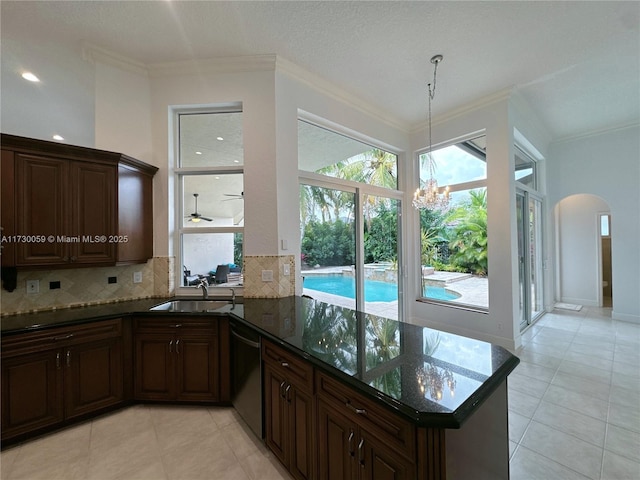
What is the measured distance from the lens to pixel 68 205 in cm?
233

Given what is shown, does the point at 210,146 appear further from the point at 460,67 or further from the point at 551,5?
the point at 551,5

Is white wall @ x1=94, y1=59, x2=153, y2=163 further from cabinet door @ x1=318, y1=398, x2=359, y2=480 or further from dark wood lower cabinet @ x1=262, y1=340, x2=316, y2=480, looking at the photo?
cabinet door @ x1=318, y1=398, x2=359, y2=480

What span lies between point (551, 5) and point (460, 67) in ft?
2.85

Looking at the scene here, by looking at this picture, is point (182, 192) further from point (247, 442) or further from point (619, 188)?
point (619, 188)

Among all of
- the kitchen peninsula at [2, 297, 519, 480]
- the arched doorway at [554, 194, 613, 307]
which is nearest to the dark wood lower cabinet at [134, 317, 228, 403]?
the kitchen peninsula at [2, 297, 519, 480]

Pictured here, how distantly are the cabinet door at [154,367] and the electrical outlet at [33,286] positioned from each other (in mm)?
1005

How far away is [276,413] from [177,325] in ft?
3.98

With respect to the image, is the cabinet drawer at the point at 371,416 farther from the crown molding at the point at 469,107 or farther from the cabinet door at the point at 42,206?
the crown molding at the point at 469,107

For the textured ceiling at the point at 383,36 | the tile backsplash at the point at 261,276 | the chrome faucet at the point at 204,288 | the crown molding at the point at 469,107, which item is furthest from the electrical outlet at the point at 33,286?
the crown molding at the point at 469,107

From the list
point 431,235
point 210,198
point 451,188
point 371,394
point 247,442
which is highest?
point 451,188

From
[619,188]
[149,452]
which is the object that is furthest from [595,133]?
Result: [149,452]

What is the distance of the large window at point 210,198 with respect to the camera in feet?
10.1

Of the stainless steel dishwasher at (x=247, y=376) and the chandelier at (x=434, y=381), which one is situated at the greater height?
the chandelier at (x=434, y=381)

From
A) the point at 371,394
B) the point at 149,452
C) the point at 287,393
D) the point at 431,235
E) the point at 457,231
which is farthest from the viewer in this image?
the point at 431,235
